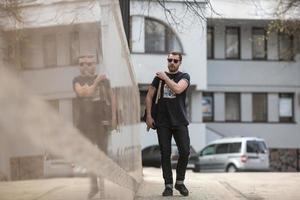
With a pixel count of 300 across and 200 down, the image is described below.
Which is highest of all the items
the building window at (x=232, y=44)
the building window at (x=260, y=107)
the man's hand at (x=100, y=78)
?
the building window at (x=232, y=44)

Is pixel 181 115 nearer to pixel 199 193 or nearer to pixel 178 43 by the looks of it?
pixel 199 193

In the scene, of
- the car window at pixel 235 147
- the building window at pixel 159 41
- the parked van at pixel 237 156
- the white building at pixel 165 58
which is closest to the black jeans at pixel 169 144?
the parked van at pixel 237 156

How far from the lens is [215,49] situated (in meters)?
38.2

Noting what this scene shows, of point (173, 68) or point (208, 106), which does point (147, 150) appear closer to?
point (208, 106)

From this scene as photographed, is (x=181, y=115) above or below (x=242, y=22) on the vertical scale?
below

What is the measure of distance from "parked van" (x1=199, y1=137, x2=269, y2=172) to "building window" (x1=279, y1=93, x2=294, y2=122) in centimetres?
951

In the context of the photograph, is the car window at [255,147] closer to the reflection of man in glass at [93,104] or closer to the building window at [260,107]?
the building window at [260,107]

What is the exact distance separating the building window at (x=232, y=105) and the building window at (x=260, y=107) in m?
0.87

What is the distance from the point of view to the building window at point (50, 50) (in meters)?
3.26

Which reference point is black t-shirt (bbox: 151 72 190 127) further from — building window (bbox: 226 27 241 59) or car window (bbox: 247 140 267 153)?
building window (bbox: 226 27 241 59)

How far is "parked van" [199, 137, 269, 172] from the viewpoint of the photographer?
92.5 feet

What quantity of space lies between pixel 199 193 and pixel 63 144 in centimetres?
619

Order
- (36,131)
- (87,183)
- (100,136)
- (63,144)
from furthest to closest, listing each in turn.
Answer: (100,136)
(87,183)
(63,144)
(36,131)

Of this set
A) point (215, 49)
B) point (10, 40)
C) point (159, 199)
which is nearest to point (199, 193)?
point (159, 199)
